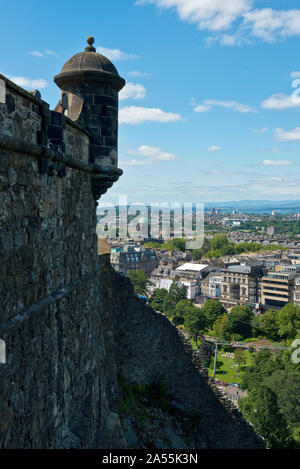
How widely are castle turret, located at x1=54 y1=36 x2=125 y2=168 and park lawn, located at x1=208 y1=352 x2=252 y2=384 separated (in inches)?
1316

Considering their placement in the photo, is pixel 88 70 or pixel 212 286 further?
pixel 212 286

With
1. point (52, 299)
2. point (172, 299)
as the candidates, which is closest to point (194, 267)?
point (172, 299)

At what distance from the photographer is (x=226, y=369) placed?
135 ft

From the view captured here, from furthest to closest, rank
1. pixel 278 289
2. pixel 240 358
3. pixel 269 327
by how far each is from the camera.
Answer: pixel 278 289, pixel 269 327, pixel 240 358

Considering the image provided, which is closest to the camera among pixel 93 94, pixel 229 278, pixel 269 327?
pixel 93 94

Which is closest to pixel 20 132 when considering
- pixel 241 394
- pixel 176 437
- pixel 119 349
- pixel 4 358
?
pixel 4 358

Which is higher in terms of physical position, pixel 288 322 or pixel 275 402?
pixel 275 402

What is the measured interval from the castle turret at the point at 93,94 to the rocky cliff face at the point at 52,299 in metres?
0.41

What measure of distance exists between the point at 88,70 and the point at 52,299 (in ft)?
13.0

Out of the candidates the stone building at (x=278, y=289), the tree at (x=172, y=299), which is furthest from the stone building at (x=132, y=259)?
the stone building at (x=278, y=289)

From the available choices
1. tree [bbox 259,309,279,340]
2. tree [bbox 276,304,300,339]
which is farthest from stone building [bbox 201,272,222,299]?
tree [bbox 276,304,300,339]

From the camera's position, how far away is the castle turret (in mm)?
7445

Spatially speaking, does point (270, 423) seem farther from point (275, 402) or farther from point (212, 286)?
point (212, 286)

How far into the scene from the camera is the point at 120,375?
12.0 meters
